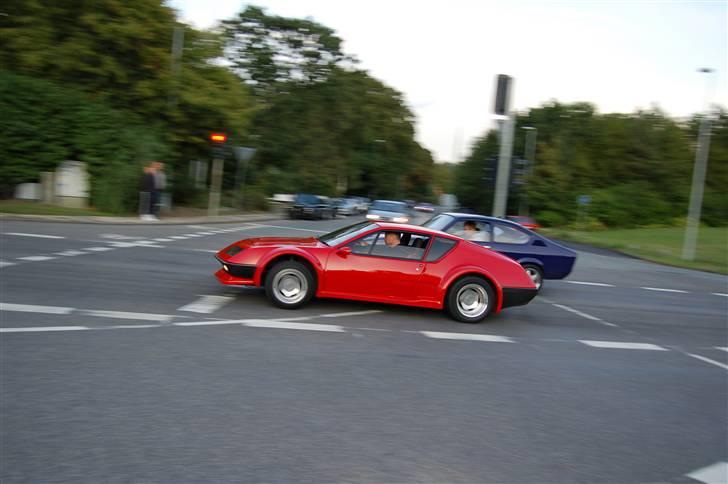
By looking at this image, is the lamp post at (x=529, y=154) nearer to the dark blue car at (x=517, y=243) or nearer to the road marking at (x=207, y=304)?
the dark blue car at (x=517, y=243)

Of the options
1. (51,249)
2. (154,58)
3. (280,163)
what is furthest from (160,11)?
(280,163)

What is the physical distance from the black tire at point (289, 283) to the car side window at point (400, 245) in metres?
0.95

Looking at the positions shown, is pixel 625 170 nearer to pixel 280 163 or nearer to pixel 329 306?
pixel 280 163

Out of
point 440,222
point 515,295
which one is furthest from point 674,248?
point 515,295

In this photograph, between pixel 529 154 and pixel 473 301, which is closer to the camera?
pixel 473 301

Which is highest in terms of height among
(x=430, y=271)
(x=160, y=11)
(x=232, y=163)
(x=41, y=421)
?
(x=160, y=11)

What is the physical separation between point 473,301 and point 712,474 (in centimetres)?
462

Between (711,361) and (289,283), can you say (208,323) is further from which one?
(711,361)

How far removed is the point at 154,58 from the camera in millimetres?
25484

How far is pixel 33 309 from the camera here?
7219 millimetres

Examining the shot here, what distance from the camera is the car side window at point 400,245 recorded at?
8664 millimetres

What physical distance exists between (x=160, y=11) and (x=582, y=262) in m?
18.9

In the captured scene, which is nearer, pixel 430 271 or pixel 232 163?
pixel 430 271

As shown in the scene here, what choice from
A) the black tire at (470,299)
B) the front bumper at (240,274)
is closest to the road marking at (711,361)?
the black tire at (470,299)
